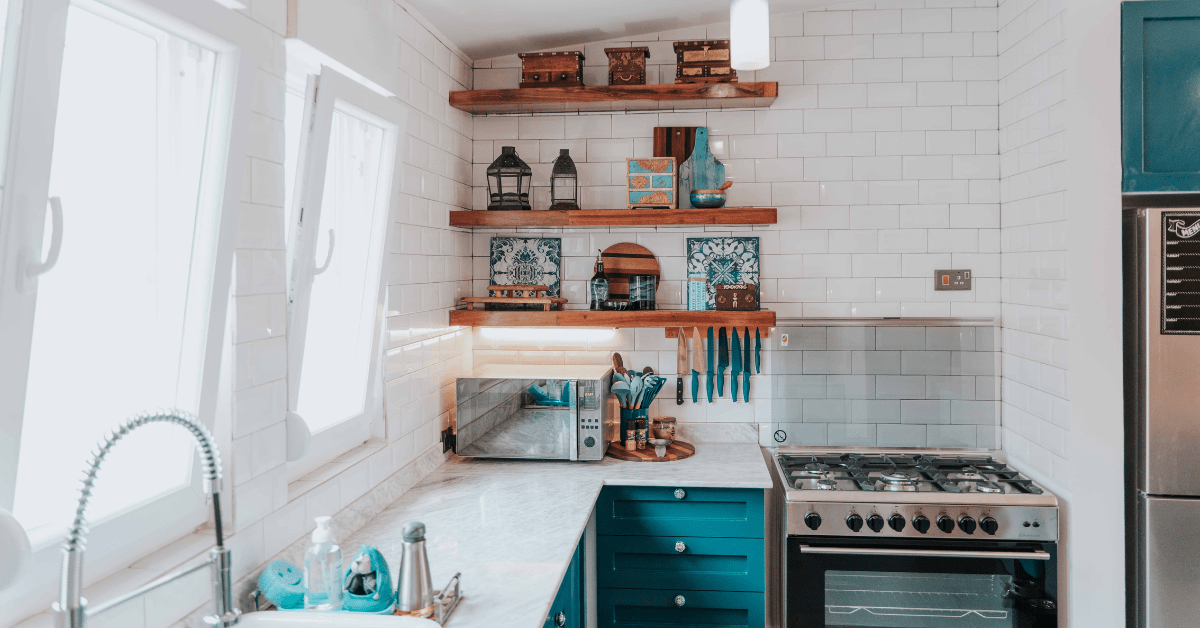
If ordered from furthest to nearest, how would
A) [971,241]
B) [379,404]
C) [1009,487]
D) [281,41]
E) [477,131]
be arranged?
[477,131], [971,241], [1009,487], [379,404], [281,41]

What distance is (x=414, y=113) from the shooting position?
273 cm

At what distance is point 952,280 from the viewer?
3275mm

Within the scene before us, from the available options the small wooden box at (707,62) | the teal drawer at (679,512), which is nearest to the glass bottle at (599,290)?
the teal drawer at (679,512)

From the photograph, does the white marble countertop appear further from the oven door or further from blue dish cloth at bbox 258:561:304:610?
the oven door

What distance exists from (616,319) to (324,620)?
71.7 inches

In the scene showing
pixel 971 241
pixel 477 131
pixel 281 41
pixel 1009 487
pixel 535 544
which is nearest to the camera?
pixel 281 41

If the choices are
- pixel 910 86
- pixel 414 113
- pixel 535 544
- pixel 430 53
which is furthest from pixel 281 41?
pixel 910 86

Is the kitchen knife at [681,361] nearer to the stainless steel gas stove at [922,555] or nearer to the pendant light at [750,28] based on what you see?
the stainless steel gas stove at [922,555]

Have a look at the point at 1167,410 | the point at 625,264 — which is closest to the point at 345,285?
the point at 625,264

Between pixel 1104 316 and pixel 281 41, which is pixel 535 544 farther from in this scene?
pixel 1104 316

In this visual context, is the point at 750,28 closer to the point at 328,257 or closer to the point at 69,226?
the point at 328,257

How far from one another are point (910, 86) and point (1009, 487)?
177cm

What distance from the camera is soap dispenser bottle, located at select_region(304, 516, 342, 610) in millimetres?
1679

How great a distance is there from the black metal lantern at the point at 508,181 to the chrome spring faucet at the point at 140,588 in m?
2.08
